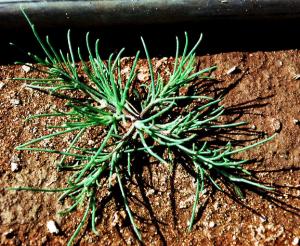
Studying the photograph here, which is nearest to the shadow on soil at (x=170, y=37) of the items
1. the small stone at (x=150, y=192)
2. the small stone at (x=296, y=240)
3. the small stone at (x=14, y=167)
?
the small stone at (x=14, y=167)

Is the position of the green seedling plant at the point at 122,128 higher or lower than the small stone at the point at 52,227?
higher

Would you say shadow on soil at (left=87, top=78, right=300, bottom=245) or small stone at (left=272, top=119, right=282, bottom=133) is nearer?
shadow on soil at (left=87, top=78, right=300, bottom=245)

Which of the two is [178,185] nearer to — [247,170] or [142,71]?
[247,170]

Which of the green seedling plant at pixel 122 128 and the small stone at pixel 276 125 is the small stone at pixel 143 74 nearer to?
A: the green seedling plant at pixel 122 128

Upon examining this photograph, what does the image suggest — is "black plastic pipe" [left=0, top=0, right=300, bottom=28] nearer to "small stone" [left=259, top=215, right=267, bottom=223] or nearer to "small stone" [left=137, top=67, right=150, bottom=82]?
"small stone" [left=137, top=67, right=150, bottom=82]

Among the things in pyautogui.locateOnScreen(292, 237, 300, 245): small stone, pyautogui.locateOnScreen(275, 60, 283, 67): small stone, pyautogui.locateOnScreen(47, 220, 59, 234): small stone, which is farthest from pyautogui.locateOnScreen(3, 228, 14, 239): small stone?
pyautogui.locateOnScreen(275, 60, 283, 67): small stone

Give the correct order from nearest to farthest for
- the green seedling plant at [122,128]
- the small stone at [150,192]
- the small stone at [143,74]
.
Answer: the green seedling plant at [122,128], the small stone at [150,192], the small stone at [143,74]

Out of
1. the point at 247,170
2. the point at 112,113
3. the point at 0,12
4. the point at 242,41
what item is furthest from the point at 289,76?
the point at 0,12
